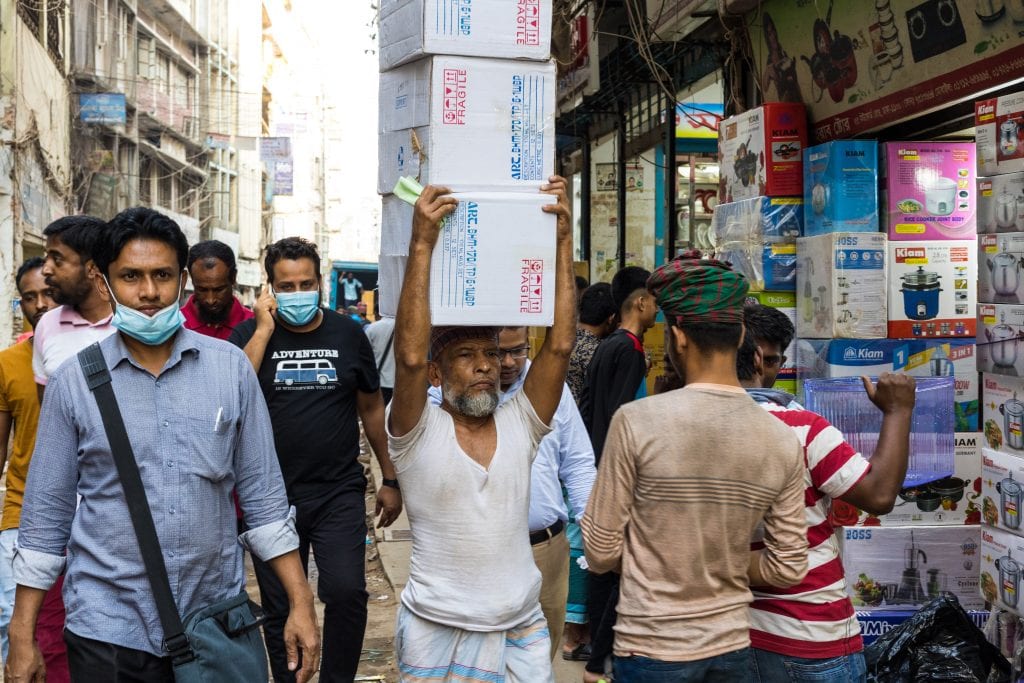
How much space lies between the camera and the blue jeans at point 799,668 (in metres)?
2.86

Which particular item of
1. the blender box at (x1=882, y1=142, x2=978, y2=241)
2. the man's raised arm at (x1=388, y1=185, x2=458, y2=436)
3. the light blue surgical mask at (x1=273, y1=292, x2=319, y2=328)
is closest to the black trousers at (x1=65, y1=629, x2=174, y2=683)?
the man's raised arm at (x1=388, y1=185, x2=458, y2=436)

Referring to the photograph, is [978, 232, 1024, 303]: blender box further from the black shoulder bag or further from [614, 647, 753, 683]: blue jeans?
the black shoulder bag

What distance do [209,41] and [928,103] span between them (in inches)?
1692

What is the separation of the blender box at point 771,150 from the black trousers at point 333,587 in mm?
3132

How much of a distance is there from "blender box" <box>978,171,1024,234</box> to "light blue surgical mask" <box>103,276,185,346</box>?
3.14m

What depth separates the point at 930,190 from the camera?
18.9 feet

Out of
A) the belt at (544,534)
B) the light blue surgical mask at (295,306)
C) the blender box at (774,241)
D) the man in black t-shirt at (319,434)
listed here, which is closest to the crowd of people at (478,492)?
the belt at (544,534)

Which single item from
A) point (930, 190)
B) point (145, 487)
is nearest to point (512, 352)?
point (145, 487)

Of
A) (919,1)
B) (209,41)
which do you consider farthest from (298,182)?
(919,1)

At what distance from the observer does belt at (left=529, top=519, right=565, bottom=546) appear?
3.93 meters

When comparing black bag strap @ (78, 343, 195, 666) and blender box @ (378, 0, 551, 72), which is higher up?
blender box @ (378, 0, 551, 72)

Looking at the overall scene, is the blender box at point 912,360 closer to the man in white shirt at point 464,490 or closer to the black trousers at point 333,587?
the black trousers at point 333,587

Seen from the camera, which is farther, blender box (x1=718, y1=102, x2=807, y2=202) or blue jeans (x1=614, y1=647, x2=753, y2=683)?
blender box (x1=718, y1=102, x2=807, y2=202)

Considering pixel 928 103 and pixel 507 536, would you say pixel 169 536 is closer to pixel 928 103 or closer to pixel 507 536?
pixel 507 536
